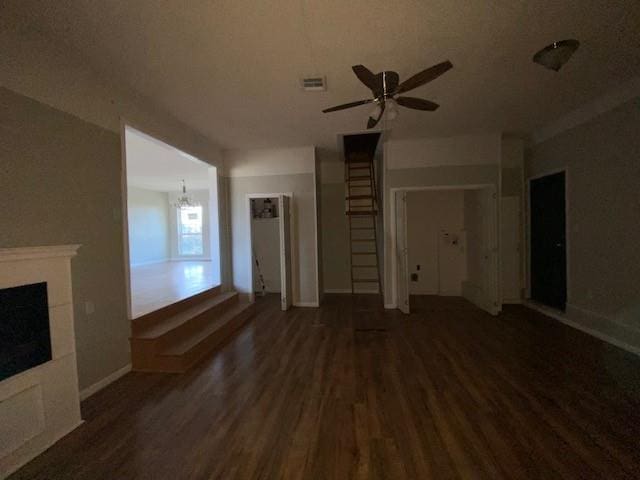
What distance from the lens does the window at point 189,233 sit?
1037cm

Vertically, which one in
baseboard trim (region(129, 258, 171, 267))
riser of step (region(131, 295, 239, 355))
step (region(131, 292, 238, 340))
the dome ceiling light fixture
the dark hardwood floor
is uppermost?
the dome ceiling light fixture

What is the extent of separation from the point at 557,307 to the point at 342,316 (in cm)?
350

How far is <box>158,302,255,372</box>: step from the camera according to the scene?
9.25 ft

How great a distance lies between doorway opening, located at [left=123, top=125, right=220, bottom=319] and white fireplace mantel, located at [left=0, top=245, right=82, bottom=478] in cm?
180

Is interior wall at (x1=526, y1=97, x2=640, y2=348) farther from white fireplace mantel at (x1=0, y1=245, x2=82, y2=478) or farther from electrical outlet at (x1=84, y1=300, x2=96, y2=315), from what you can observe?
electrical outlet at (x1=84, y1=300, x2=96, y2=315)

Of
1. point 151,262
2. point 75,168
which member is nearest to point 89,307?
point 75,168

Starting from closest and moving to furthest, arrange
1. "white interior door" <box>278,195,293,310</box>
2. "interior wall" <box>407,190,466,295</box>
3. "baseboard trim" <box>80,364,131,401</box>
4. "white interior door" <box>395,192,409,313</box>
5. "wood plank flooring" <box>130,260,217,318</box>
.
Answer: "baseboard trim" <box>80,364,131,401</box>, "wood plank flooring" <box>130,260,217,318</box>, "white interior door" <box>395,192,409,313</box>, "white interior door" <box>278,195,293,310</box>, "interior wall" <box>407,190,466,295</box>

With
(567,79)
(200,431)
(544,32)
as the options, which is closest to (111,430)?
(200,431)

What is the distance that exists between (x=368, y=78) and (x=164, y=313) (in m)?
3.57

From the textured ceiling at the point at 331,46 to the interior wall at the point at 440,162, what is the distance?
100 centimetres

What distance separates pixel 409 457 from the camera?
1.65 meters

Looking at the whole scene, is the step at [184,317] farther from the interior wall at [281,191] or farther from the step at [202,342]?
the interior wall at [281,191]

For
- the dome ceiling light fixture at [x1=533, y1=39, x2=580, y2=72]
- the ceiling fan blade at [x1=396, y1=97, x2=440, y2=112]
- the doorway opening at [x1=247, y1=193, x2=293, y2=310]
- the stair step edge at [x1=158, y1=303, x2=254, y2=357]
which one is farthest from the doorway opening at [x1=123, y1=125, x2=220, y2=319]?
the dome ceiling light fixture at [x1=533, y1=39, x2=580, y2=72]

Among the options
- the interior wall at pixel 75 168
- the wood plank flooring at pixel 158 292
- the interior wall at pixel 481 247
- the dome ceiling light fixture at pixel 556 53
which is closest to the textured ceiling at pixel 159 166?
the interior wall at pixel 75 168
